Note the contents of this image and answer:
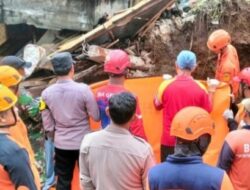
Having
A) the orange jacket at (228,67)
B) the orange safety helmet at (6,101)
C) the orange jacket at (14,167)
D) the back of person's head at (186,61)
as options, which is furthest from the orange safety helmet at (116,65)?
the orange jacket at (228,67)

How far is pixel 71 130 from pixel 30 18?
16.4 feet

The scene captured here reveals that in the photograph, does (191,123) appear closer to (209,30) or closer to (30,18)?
(209,30)

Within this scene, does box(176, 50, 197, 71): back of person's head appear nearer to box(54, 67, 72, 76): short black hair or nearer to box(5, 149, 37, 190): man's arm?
box(54, 67, 72, 76): short black hair

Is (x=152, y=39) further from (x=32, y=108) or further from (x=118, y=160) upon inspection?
(x=118, y=160)

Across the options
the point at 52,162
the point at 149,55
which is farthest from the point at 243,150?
the point at 149,55

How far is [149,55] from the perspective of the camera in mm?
8734

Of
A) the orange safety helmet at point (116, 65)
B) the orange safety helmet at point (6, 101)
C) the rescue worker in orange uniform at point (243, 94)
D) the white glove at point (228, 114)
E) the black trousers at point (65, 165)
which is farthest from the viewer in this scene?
the white glove at point (228, 114)

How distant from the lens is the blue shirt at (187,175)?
3.00m

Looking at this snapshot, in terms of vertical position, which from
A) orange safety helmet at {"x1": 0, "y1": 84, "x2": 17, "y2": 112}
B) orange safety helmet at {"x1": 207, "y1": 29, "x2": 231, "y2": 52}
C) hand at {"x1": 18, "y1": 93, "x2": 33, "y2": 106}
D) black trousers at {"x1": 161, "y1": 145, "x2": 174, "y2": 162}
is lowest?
black trousers at {"x1": 161, "y1": 145, "x2": 174, "y2": 162}

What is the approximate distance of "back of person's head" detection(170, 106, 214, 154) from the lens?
10.1ft

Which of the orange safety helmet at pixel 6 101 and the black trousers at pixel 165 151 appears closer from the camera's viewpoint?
the orange safety helmet at pixel 6 101

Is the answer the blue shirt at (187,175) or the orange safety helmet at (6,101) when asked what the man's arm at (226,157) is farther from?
the orange safety helmet at (6,101)

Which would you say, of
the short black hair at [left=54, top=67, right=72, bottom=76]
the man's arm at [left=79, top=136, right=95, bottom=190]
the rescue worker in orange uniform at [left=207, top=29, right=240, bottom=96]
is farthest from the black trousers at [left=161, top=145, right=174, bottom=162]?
the man's arm at [left=79, top=136, right=95, bottom=190]

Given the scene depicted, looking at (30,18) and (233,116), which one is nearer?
(233,116)
